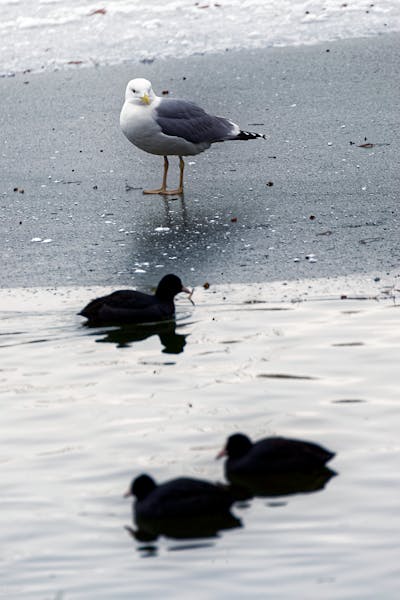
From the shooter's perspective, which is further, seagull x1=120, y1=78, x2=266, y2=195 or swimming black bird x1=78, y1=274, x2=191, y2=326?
seagull x1=120, y1=78, x2=266, y2=195

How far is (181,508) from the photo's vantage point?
6.03 metres

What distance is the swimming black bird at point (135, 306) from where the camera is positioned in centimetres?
859

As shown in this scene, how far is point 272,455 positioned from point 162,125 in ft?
19.6

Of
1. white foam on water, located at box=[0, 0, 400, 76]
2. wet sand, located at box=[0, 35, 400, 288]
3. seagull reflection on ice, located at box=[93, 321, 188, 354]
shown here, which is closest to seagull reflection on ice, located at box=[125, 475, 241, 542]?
seagull reflection on ice, located at box=[93, 321, 188, 354]

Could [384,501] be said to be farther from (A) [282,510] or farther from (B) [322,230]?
(B) [322,230]

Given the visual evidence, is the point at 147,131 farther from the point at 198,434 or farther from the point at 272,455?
the point at 272,455

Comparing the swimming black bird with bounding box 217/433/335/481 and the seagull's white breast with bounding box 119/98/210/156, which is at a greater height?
the seagull's white breast with bounding box 119/98/210/156

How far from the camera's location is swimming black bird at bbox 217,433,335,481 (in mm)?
6379

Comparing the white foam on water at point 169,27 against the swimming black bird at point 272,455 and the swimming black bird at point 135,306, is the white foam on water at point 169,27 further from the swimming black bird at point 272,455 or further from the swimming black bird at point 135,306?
the swimming black bird at point 272,455

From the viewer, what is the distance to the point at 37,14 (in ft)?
66.3

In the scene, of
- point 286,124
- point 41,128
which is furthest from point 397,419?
point 41,128

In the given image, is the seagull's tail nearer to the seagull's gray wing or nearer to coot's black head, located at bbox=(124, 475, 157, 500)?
the seagull's gray wing

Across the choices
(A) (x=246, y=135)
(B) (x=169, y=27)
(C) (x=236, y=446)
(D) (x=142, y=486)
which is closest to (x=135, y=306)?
(C) (x=236, y=446)

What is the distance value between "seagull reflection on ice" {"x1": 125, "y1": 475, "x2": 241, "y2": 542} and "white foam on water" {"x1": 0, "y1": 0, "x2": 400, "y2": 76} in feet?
40.1
